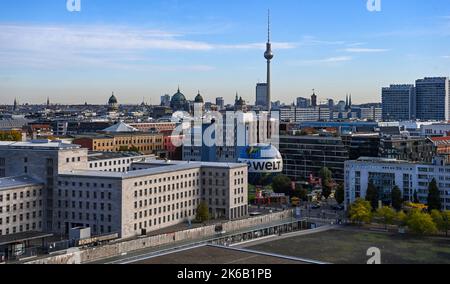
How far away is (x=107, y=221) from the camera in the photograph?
37.0ft

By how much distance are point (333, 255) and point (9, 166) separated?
A: 256 inches

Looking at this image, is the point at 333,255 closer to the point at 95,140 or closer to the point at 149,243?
the point at 149,243

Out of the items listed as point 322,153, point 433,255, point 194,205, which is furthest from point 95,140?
point 433,255

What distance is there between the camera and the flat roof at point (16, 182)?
10.8m

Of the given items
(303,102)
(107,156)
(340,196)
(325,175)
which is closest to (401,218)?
(340,196)

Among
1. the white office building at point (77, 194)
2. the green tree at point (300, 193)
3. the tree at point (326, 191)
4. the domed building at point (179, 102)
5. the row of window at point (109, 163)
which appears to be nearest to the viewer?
the white office building at point (77, 194)

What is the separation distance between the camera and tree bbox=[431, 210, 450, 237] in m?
11.8

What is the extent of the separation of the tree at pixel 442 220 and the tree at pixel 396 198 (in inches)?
75.8

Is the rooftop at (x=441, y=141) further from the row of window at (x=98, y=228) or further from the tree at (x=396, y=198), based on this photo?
the row of window at (x=98, y=228)

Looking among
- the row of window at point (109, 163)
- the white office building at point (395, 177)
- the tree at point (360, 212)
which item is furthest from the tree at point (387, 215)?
the row of window at point (109, 163)

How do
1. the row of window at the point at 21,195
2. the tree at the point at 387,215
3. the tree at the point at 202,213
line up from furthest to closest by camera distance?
the tree at the point at 202,213 → the tree at the point at 387,215 → the row of window at the point at 21,195

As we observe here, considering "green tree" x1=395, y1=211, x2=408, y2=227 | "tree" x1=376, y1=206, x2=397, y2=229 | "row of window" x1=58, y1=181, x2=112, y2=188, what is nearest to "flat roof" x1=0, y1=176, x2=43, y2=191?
"row of window" x1=58, y1=181, x2=112, y2=188

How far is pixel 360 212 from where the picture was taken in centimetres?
1272

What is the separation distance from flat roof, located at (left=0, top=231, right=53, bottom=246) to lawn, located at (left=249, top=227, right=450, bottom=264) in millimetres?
3551
